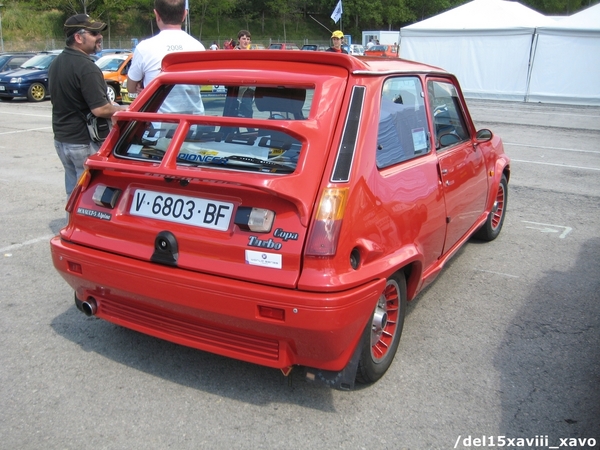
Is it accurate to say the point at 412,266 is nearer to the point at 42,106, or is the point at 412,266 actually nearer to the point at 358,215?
the point at 358,215

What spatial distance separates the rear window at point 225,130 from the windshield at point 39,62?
767 inches

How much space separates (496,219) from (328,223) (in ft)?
12.0

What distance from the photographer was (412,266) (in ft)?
11.0

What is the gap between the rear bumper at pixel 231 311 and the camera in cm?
256

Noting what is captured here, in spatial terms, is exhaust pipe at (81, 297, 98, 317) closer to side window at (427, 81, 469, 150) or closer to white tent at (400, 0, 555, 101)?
side window at (427, 81, 469, 150)

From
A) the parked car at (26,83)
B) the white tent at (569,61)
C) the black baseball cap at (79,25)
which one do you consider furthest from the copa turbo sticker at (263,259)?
the white tent at (569,61)

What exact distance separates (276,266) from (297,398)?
871 millimetres

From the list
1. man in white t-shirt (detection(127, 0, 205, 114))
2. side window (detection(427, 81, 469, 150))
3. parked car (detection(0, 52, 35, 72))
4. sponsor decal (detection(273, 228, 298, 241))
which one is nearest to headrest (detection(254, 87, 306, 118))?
sponsor decal (detection(273, 228, 298, 241))

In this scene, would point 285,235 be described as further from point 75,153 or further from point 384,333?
point 75,153

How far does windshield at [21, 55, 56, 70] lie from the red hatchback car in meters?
19.7

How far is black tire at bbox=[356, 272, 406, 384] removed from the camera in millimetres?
2992

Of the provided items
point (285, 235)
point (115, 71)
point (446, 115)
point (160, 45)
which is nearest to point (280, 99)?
point (285, 235)

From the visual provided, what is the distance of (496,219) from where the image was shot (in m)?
5.74

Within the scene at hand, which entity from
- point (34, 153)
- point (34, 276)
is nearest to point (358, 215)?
point (34, 276)
